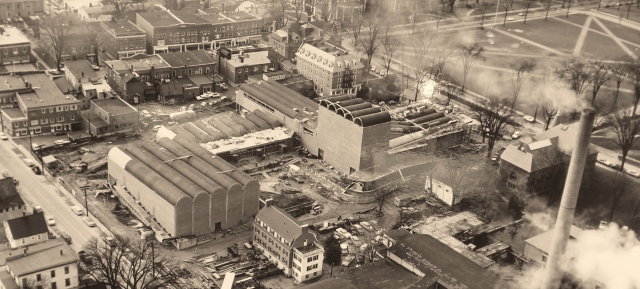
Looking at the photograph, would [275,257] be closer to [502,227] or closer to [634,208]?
[502,227]

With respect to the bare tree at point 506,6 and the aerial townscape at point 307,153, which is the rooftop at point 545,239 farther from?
the bare tree at point 506,6

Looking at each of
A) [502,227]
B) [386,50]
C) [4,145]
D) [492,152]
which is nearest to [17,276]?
[4,145]

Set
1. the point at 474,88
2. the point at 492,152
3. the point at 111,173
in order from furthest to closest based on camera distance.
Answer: the point at 474,88 → the point at 492,152 → the point at 111,173

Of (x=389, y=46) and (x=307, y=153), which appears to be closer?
(x=307, y=153)

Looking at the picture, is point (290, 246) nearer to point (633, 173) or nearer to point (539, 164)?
point (539, 164)

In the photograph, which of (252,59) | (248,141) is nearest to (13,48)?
(252,59)

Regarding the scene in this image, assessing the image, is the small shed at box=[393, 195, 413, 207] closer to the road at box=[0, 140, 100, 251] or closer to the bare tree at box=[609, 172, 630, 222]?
the bare tree at box=[609, 172, 630, 222]
